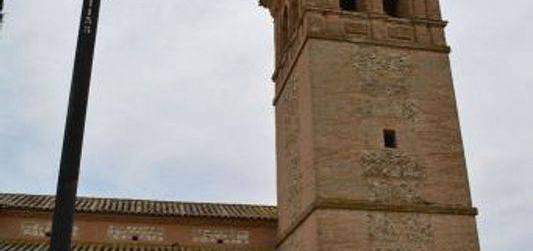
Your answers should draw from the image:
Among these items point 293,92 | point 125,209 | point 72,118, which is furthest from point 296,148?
point 72,118

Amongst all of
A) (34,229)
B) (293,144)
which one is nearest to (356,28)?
(293,144)

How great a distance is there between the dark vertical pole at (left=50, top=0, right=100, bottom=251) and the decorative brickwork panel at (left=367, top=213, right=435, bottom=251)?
10892 millimetres

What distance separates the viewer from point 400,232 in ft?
43.5

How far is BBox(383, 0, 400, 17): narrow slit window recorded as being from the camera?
55.3 feet

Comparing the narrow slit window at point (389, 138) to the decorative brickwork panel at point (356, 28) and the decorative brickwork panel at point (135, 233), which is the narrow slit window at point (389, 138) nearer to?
the decorative brickwork panel at point (356, 28)

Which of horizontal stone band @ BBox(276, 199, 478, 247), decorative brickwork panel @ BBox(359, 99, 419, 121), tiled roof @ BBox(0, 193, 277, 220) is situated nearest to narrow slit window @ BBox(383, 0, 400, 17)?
decorative brickwork panel @ BBox(359, 99, 419, 121)

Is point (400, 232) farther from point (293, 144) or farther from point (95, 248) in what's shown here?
point (95, 248)

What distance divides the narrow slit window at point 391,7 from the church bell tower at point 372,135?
0.11m

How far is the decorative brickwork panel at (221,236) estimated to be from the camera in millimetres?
18156

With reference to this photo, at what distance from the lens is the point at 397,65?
598 inches

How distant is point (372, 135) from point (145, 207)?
8.31m

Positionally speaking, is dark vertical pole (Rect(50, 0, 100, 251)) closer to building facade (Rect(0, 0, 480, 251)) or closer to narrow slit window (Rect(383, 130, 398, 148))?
building facade (Rect(0, 0, 480, 251))

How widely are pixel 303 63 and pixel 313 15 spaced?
1257 mm

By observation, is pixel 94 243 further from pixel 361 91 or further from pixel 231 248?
pixel 361 91
